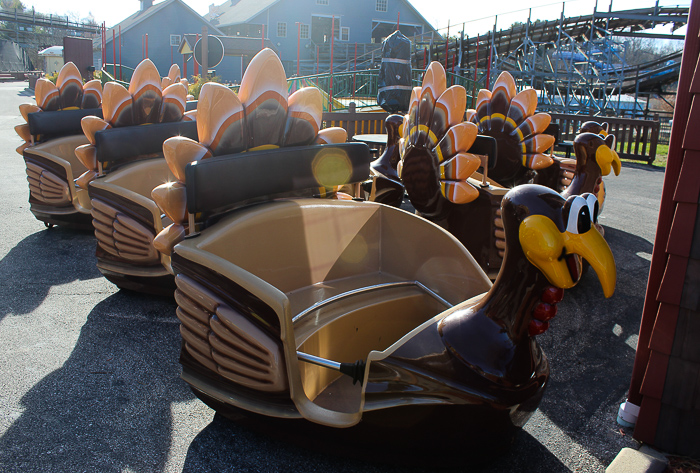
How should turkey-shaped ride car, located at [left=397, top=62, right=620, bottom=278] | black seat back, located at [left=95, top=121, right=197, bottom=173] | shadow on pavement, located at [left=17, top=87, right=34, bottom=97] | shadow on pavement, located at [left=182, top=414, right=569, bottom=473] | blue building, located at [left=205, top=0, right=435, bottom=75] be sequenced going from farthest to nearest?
1. blue building, located at [left=205, top=0, right=435, bottom=75]
2. shadow on pavement, located at [left=17, top=87, right=34, bottom=97]
3. black seat back, located at [left=95, top=121, right=197, bottom=173]
4. turkey-shaped ride car, located at [left=397, top=62, right=620, bottom=278]
5. shadow on pavement, located at [left=182, top=414, right=569, bottom=473]

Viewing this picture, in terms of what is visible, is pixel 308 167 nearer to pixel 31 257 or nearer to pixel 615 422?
pixel 615 422

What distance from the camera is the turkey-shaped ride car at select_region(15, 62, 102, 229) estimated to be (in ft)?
15.5

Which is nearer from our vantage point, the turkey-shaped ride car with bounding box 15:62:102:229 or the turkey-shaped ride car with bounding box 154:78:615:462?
the turkey-shaped ride car with bounding box 154:78:615:462

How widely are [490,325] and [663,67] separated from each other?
23617 millimetres

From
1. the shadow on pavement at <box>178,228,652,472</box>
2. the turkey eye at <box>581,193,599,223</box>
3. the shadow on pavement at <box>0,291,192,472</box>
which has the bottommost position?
the shadow on pavement at <box>0,291,192,472</box>

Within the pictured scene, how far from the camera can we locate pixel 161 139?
4184 millimetres

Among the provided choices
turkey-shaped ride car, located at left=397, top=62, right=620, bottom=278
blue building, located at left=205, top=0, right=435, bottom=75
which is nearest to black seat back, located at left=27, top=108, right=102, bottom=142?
turkey-shaped ride car, located at left=397, top=62, right=620, bottom=278

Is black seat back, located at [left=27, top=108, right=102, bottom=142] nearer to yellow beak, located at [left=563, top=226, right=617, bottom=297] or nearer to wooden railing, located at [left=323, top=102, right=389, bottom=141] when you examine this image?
wooden railing, located at [left=323, top=102, right=389, bottom=141]

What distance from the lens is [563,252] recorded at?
164 centimetres

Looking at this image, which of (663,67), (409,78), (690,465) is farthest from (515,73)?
(690,465)

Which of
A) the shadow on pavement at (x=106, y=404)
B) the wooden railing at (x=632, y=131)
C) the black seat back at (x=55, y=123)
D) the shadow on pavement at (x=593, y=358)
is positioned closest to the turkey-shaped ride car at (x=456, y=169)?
the shadow on pavement at (x=593, y=358)

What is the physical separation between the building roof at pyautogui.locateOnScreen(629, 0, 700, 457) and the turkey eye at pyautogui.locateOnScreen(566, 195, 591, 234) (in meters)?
0.67

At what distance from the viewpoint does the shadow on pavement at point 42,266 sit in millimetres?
3520

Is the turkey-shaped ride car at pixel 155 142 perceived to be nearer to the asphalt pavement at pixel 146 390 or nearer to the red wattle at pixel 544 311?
the asphalt pavement at pixel 146 390
